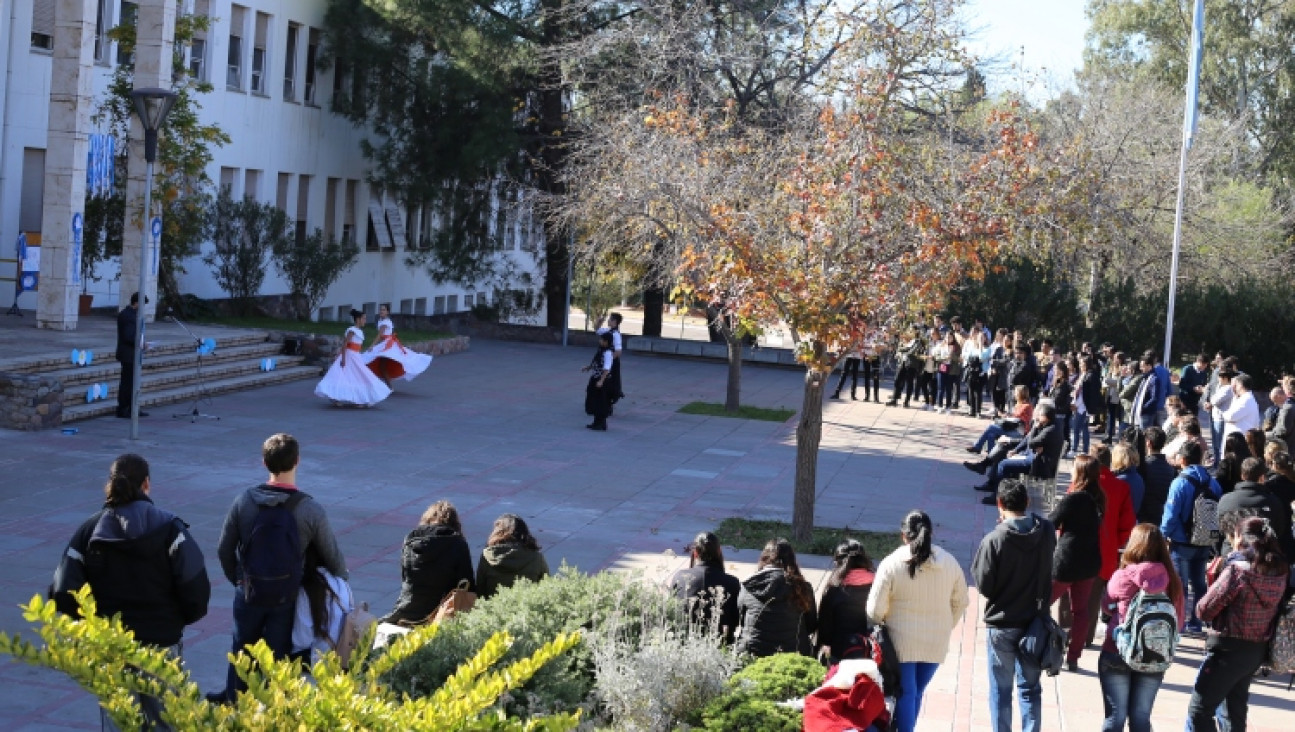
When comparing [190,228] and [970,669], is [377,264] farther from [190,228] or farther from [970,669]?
[970,669]

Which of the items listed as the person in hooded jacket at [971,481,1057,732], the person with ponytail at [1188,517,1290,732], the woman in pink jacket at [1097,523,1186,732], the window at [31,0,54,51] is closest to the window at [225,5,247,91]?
the window at [31,0,54,51]

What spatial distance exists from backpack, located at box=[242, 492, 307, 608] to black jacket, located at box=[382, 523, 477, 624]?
124 cm

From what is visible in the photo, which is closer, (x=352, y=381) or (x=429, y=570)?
(x=429, y=570)

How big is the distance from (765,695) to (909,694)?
5.33 feet

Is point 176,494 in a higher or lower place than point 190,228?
lower

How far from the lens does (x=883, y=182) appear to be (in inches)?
529

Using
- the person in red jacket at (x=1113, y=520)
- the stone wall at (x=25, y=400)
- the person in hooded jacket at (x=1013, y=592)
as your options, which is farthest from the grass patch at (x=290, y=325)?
the person in hooded jacket at (x=1013, y=592)

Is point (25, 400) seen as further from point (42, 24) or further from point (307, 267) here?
point (307, 267)

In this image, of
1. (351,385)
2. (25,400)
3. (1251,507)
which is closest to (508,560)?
(1251,507)

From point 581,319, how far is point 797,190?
51.7 meters

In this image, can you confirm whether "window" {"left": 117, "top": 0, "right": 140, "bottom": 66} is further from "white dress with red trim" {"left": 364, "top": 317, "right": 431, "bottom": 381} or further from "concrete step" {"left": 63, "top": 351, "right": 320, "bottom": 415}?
"white dress with red trim" {"left": 364, "top": 317, "right": 431, "bottom": 381}

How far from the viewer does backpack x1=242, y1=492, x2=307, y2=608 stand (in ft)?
23.1

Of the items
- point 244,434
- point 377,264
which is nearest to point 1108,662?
point 244,434

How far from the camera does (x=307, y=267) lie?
35.0 meters
